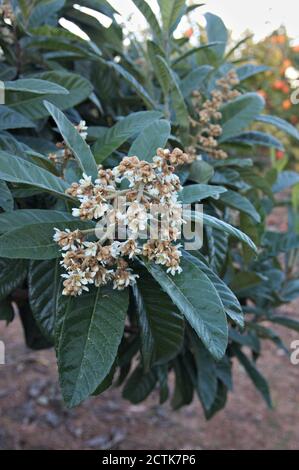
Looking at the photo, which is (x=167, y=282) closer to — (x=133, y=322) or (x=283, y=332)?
(x=133, y=322)

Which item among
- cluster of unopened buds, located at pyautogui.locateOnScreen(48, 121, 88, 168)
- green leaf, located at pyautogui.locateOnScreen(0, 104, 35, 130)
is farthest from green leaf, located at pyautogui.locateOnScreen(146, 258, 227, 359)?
green leaf, located at pyautogui.locateOnScreen(0, 104, 35, 130)

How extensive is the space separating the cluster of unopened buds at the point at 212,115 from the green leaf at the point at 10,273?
55cm

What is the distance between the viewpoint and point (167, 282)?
1026mm

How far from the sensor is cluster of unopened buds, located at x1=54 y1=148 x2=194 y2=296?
3.18 feet

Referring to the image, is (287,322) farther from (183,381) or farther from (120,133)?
(120,133)

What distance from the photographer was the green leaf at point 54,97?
1.36m

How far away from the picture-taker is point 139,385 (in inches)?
84.3

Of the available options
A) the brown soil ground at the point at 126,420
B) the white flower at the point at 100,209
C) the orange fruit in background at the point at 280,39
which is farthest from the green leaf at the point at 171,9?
the orange fruit in background at the point at 280,39

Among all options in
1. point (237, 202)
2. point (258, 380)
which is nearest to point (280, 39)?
point (258, 380)

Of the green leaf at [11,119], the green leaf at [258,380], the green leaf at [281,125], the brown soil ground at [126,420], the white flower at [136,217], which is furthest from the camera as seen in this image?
the brown soil ground at [126,420]

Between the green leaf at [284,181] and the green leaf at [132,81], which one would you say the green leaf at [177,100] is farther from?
the green leaf at [284,181]

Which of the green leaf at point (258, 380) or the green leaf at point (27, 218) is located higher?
the green leaf at point (27, 218)
